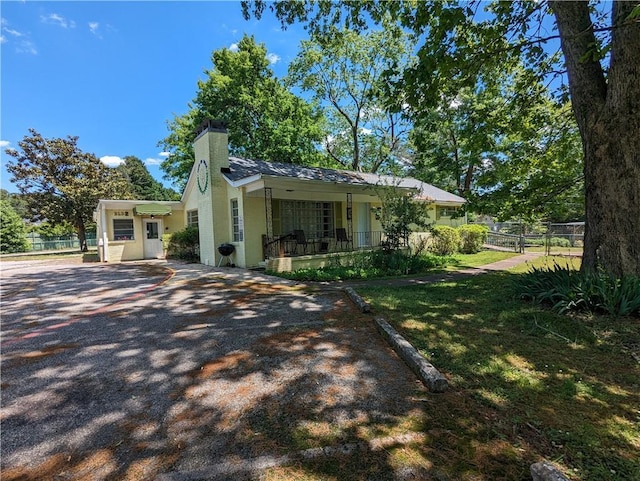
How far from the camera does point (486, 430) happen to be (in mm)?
2436

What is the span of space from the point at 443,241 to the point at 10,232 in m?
37.5

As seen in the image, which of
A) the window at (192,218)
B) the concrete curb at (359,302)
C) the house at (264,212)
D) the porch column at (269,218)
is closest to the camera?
the concrete curb at (359,302)

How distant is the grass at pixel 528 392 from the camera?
2.12m

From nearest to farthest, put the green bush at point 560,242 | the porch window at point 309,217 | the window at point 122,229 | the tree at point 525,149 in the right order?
the tree at point 525,149 < the porch window at point 309,217 < the window at point 122,229 < the green bush at point 560,242

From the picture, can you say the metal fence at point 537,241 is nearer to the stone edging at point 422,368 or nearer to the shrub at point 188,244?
the stone edging at point 422,368

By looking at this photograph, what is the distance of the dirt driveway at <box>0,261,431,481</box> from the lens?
2.14 metres

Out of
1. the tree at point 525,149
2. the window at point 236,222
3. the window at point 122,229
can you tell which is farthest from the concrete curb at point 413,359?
the window at point 122,229

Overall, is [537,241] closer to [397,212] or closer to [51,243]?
[397,212]

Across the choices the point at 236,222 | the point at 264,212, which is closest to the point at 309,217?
the point at 264,212

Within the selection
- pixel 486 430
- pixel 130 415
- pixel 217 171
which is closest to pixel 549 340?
pixel 486 430

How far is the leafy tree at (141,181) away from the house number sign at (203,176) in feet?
134

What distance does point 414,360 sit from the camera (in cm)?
352

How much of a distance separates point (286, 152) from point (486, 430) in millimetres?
22008

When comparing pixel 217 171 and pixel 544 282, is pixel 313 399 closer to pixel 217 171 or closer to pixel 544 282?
pixel 544 282
